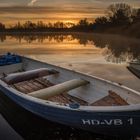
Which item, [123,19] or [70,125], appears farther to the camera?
[123,19]

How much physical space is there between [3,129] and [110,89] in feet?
16.9

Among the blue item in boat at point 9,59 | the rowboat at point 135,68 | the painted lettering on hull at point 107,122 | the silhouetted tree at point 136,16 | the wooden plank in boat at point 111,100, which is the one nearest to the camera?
the painted lettering on hull at point 107,122

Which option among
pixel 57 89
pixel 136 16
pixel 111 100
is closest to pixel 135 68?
pixel 57 89

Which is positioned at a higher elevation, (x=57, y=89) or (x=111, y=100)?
(x=57, y=89)

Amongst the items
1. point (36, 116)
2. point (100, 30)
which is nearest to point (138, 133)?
point (36, 116)

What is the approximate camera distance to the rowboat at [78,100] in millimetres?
14016

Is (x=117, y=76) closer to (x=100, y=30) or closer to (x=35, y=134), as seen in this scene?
(x=35, y=134)

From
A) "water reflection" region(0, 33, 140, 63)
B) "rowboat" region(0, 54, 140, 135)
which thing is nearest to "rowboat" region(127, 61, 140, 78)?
"water reflection" region(0, 33, 140, 63)

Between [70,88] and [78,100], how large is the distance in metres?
1.06

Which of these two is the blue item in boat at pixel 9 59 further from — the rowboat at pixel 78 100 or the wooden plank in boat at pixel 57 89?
the wooden plank in boat at pixel 57 89

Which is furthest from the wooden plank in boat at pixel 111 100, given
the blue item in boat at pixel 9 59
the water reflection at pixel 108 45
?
the water reflection at pixel 108 45

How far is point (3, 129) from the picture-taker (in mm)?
16625

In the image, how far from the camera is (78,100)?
18.5 metres

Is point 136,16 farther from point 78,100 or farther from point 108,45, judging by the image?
point 78,100
